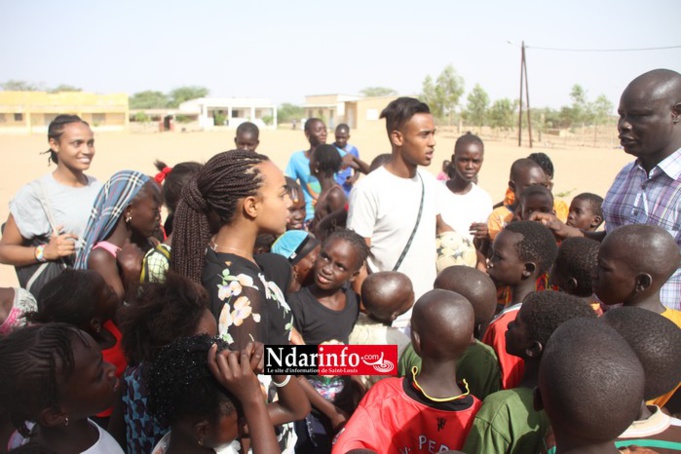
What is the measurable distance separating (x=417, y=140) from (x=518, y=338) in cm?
182

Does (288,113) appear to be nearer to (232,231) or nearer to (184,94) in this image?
(184,94)

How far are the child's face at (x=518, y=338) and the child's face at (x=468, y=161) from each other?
299 cm

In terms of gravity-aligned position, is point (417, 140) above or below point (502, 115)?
below

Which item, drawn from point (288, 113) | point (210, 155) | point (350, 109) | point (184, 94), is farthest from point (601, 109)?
point (184, 94)

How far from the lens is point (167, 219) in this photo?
12.1ft

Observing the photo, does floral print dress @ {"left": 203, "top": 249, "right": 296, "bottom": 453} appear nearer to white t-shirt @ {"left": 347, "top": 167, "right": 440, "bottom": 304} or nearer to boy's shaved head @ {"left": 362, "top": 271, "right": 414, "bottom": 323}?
boy's shaved head @ {"left": 362, "top": 271, "right": 414, "bottom": 323}

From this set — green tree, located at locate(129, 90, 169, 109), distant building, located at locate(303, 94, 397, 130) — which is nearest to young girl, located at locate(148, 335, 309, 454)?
distant building, located at locate(303, 94, 397, 130)

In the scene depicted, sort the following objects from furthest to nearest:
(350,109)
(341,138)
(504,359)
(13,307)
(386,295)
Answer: (350,109) → (341,138) → (386,295) → (13,307) → (504,359)

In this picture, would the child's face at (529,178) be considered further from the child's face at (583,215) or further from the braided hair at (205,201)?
the braided hair at (205,201)

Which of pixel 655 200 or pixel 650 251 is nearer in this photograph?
pixel 650 251

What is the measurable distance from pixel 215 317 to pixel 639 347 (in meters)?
1.51

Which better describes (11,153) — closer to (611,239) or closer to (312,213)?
(312,213)

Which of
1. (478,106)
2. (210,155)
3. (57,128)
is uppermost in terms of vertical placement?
(478,106)

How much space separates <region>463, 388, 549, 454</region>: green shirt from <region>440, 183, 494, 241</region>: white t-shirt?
2.83 metres
